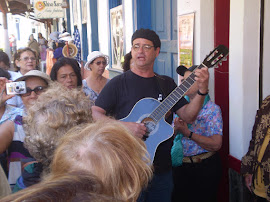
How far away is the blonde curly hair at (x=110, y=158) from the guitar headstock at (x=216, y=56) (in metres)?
1.44

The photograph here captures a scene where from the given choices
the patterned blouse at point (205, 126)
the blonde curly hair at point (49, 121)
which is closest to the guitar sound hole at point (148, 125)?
the patterned blouse at point (205, 126)

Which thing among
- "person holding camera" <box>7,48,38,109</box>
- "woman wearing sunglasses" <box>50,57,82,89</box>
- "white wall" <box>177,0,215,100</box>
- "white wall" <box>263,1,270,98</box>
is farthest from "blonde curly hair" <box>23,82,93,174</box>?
"person holding camera" <box>7,48,38,109</box>

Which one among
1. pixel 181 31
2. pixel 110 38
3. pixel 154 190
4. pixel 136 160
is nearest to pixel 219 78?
pixel 181 31

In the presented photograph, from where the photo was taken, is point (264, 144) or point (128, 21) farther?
point (128, 21)

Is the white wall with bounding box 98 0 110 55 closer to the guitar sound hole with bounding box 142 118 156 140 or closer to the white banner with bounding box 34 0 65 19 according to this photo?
the white banner with bounding box 34 0 65 19

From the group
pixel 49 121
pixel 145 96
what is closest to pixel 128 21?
pixel 145 96

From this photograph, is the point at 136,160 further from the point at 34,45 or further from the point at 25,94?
the point at 34,45

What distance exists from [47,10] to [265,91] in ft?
27.4

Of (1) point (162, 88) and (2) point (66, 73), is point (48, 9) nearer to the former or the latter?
(2) point (66, 73)

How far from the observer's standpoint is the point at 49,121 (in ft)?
5.05

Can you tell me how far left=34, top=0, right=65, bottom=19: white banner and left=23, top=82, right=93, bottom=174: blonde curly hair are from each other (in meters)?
8.72

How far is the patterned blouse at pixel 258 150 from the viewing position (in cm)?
225

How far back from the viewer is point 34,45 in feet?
54.3

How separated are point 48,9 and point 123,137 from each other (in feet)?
31.3
